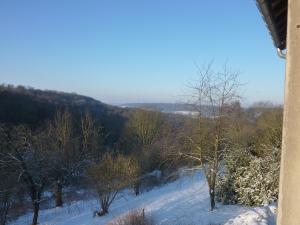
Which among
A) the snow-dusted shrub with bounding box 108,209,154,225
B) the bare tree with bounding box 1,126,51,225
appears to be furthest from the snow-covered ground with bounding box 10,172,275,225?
the bare tree with bounding box 1,126,51,225

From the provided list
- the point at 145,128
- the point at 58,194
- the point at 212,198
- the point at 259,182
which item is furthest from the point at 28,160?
the point at 145,128

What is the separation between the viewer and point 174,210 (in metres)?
18.7

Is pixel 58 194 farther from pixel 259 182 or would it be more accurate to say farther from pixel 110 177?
pixel 259 182

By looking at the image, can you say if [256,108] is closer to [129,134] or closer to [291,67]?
[129,134]

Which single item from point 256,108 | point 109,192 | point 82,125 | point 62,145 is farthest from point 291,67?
point 256,108

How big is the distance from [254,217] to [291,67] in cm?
1205

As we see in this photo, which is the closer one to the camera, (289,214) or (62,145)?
(289,214)

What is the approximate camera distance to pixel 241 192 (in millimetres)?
17422

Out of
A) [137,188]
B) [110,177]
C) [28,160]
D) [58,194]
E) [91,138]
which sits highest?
[91,138]

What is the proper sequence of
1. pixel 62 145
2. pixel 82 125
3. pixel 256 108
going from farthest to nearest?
1. pixel 256 108
2. pixel 82 125
3. pixel 62 145

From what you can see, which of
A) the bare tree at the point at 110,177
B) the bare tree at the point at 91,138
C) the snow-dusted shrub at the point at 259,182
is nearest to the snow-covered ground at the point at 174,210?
the snow-dusted shrub at the point at 259,182

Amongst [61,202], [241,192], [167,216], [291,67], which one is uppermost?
[291,67]

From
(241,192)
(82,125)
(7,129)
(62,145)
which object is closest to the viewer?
(241,192)

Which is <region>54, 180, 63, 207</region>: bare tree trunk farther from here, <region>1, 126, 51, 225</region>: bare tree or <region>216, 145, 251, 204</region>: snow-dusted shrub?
<region>216, 145, 251, 204</region>: snow-dusted shrub
